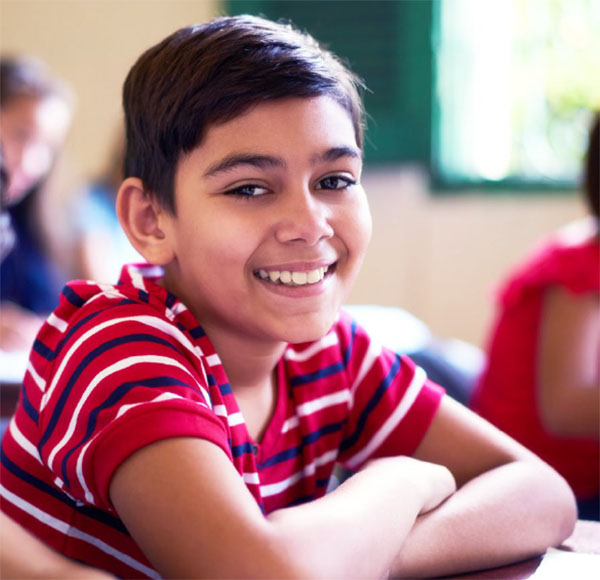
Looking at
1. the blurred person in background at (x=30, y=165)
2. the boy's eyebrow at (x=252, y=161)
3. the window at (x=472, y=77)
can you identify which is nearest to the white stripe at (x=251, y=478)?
the boy's eyebrow at (x=252, y=161)

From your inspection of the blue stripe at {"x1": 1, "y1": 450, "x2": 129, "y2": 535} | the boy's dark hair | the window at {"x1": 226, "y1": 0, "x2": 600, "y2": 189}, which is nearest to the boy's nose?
the boy's dark hair

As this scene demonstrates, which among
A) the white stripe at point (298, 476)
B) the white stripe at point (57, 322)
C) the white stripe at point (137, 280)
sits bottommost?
the white stripe at point (298, 476)

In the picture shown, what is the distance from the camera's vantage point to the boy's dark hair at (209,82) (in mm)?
940

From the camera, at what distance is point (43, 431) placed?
900mm

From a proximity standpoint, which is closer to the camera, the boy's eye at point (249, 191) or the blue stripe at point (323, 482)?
the boy's eye at point (249, 191)

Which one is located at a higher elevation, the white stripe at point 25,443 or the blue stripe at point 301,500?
the white stripe at point 25,443

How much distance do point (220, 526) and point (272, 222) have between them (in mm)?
315

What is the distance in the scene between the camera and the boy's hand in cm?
94

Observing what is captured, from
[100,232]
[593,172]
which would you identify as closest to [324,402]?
[593,172]

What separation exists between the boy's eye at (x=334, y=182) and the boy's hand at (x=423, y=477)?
0.29 metres

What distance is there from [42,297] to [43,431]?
7.32ft

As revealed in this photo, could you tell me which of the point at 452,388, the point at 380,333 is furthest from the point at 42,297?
the point at 452,388

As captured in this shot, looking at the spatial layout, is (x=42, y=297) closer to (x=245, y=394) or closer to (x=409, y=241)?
(x=409, y=241)

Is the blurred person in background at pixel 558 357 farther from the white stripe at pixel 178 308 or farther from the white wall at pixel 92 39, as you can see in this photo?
the white wall at pixel 92 39
